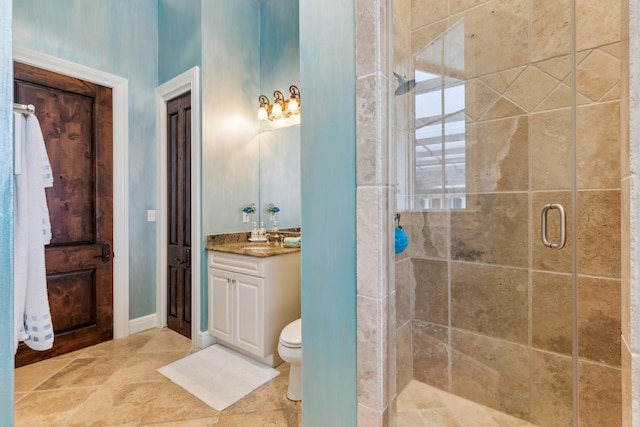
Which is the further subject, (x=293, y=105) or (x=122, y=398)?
(x=293, y=105)

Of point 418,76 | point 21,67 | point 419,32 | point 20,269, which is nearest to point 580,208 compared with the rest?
point 418,76

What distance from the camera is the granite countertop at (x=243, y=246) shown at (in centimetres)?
225

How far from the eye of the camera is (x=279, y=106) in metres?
2.82

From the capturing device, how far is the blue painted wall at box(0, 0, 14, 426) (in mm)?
542

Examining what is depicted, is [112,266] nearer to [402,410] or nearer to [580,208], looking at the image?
[402,410]

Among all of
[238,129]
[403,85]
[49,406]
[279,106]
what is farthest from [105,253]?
[403,85]

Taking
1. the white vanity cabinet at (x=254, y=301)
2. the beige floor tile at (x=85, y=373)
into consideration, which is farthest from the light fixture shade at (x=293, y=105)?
the beige floor tile at (x=85, y=373)

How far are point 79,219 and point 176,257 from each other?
2.76 feet

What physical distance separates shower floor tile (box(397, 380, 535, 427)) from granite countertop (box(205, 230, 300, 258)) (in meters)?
1.29

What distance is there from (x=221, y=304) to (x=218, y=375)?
1.81 feet

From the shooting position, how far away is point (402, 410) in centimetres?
115

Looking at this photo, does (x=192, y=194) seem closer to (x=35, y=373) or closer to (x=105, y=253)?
(x=105, y=253)

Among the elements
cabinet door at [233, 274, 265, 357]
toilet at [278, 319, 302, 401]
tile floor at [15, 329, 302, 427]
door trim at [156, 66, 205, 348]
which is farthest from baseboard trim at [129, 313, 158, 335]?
toilet at [278, 319, 302, 401]

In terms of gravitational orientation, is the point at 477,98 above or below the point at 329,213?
above
